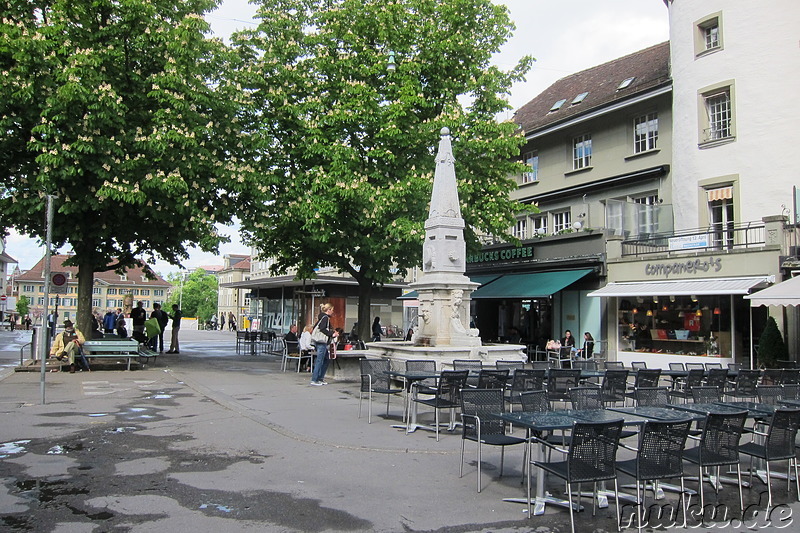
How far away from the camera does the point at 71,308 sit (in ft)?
381

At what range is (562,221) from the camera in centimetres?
2927

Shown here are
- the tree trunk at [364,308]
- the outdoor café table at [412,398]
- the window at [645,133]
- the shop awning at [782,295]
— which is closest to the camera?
the outdoor café table at [412,398]

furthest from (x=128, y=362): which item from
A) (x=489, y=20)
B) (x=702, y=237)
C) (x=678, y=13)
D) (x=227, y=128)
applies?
(x=678, y=13)

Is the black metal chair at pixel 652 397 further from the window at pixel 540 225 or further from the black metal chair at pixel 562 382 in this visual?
the window at pixel 540 225

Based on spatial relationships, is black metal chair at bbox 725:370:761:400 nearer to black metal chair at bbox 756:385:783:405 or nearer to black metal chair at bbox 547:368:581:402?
black metal chair at bbox 756:385:783:405

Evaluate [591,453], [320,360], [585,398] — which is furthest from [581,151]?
[591,453]

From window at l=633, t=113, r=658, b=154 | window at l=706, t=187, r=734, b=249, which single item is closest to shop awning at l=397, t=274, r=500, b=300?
window at l=633, t=113, r=658, b=154

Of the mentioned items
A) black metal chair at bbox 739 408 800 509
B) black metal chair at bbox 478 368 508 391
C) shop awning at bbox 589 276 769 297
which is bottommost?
black metal chair at bbox 739 408 800 509

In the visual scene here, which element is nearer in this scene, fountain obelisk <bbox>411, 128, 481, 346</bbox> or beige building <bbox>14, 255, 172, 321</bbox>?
fountain obelisk <bbox>411, 128, 481, 346</bbox>

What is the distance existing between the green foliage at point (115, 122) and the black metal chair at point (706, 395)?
12.9 meters

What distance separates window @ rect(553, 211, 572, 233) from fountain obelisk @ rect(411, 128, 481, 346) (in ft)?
46.2

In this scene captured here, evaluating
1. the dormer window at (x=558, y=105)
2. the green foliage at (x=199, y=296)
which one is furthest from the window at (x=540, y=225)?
the green foliage at (x=199, y=296)

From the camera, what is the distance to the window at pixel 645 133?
25.2m

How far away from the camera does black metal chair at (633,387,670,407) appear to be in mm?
8914
